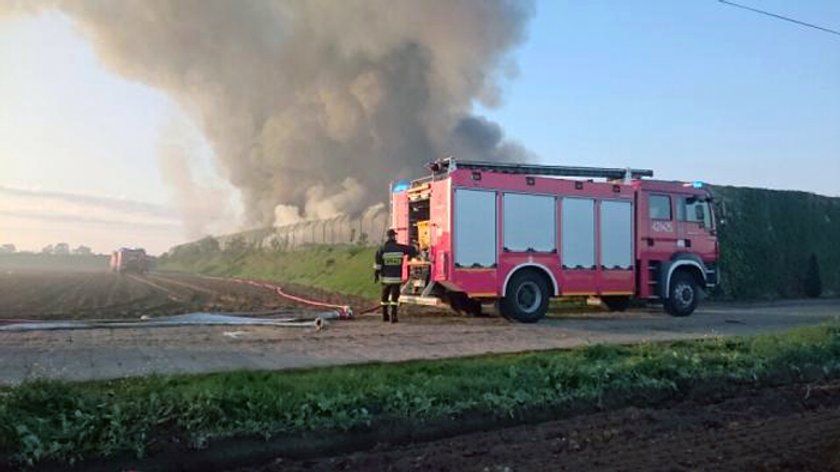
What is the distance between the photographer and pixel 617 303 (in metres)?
18.4

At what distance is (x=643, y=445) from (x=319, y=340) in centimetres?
607

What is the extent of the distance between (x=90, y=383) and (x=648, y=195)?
1313cm

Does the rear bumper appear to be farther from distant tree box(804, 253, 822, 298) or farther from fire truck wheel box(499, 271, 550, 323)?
distant tree box(804, 253, 822, 298)

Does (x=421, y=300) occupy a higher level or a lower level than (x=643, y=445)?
higher

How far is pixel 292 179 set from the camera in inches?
2144

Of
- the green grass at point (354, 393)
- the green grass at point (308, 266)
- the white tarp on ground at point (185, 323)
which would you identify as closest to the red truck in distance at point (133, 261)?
the green grass at point (308, 266)

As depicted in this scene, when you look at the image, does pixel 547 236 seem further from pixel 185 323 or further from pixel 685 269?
pixel 185 323

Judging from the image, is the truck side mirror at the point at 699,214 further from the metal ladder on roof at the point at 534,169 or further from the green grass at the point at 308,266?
the green grass at the point at 308,266

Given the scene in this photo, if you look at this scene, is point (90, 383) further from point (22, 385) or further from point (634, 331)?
point (634, 331)

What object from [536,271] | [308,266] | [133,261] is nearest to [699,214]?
[536,271]

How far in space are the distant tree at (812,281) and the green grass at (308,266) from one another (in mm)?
15421

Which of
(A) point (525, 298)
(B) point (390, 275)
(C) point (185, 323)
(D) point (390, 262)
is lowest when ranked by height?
(C) point (185, 323)

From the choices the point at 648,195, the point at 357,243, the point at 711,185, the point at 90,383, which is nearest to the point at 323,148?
the point at 357,243

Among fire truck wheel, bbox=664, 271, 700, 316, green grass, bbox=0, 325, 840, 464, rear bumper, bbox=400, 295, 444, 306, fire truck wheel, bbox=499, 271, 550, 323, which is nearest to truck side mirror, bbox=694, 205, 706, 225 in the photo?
fire truck wheel, bbox=664, 271, 700, 316
